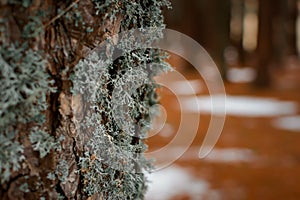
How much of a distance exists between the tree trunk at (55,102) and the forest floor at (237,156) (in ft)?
9.23

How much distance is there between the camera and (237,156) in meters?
4.99

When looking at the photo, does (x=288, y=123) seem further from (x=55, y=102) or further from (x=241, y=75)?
(x=55, y=102)

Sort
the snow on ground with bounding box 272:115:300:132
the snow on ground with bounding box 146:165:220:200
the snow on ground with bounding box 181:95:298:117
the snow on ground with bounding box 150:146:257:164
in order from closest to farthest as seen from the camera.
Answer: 1. the snow on ground with bounding box 146:165:220:200
2. the snow on ground with bounding box 150:146:257:164
3. the snow on ground with bounding box 272:115:300:132
4. the snow on ground with bounding box 181:95:298:117

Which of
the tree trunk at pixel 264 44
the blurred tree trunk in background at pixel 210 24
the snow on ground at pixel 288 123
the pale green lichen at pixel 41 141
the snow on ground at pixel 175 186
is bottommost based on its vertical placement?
the pale green lichen at pixel 41 141

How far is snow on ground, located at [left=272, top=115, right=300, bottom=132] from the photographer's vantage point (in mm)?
6452

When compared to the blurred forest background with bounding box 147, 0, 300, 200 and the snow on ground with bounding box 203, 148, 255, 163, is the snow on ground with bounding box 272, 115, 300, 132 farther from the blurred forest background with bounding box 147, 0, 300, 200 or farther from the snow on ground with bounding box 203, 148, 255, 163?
the snow on ground with bounding box 203, 148, 255, 163

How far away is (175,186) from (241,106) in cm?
463

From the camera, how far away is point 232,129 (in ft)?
21.0

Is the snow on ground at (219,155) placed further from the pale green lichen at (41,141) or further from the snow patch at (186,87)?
the snow patch at (186,87)

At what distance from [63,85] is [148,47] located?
12.8 inches

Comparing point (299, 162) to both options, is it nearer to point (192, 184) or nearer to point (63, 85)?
point (192, 184)

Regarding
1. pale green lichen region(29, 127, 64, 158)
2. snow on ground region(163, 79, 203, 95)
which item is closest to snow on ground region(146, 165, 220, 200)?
pale green lichen region(29, 127, 64, 158)

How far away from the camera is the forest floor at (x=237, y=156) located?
387 cm

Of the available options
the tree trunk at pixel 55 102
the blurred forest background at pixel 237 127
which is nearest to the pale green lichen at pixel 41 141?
the tree trunk at pixel 55 102
